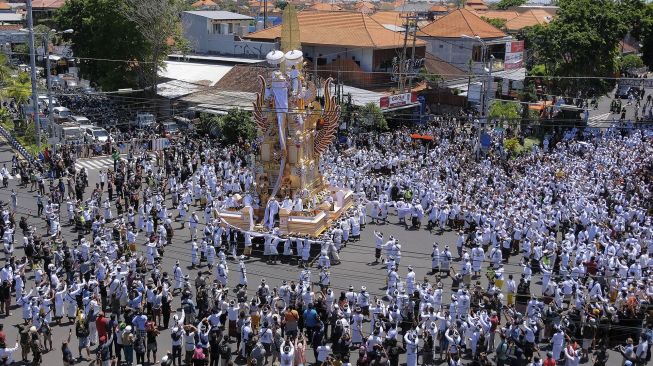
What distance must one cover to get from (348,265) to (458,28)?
38.7 m

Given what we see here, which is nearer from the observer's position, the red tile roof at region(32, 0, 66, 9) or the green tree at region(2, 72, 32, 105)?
the green tree at region(2, 72, 32, 105)

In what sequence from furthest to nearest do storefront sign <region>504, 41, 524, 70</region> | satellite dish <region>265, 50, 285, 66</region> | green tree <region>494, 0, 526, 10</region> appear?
green tree <region>494, 0, 526, 10</region> → storefront sign <region>504, 41, 524, 70</region> → satellite dish <region>265, 50, 285, 66</region>

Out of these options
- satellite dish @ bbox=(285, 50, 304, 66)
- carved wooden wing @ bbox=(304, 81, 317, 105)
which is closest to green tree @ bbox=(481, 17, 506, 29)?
carved wooden wing @ bbox=(304, 81, 317, 105)

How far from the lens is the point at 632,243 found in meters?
20.8

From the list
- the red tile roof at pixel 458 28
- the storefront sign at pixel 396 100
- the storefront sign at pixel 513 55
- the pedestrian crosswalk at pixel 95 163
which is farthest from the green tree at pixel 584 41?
the pedestrian crosswalk at pixel 95 163

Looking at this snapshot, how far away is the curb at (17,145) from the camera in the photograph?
1251 inches

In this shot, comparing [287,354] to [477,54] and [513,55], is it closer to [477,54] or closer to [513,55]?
[477,54]

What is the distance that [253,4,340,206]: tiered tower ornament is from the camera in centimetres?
2394

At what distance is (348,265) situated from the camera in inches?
853

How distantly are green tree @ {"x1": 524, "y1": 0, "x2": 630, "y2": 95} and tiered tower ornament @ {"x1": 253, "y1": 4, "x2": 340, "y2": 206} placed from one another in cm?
2098

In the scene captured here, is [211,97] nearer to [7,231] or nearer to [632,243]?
[7,231]

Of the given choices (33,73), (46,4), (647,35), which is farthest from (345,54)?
(46,4)

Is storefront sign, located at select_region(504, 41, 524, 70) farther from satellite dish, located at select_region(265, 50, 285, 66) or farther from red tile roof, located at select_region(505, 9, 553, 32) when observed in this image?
satellite dish, located at select_region(265, 50, 285, 66)

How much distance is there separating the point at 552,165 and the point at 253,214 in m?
13.6
